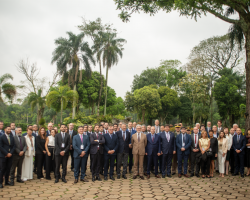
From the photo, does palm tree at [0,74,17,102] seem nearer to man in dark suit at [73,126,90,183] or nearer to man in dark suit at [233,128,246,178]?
man in dark suit at [73,126,90,183]

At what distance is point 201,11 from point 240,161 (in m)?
8.36

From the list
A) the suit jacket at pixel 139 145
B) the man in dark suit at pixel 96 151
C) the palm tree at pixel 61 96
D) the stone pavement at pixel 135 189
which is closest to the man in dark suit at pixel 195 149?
the stone pavement at pixel 135 189

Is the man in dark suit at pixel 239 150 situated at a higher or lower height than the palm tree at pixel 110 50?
lower

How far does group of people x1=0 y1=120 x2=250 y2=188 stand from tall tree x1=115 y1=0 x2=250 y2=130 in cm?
395

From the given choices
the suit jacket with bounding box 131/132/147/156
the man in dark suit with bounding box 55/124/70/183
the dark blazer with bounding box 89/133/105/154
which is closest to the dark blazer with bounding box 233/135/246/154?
the suit jacket with bounding box 131/132/147/156

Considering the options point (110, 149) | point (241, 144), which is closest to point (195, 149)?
point (241, 144)

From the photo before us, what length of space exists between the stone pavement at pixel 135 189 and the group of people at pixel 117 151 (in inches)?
17.2

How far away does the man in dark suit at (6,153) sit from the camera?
627cm

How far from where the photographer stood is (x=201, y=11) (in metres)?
11.9

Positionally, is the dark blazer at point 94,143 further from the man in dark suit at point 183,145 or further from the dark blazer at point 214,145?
the dark blazer at point 214,145

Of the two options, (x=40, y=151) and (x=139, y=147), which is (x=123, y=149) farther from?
(x=40, y=151)

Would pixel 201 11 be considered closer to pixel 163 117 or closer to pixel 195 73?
pixel 195 73

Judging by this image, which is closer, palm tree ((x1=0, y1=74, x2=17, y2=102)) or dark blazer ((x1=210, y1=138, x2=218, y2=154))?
dark blazer ((x1=210, y1=138, x2=218, y2=154))

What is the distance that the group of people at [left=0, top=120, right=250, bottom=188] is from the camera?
6.96 m
